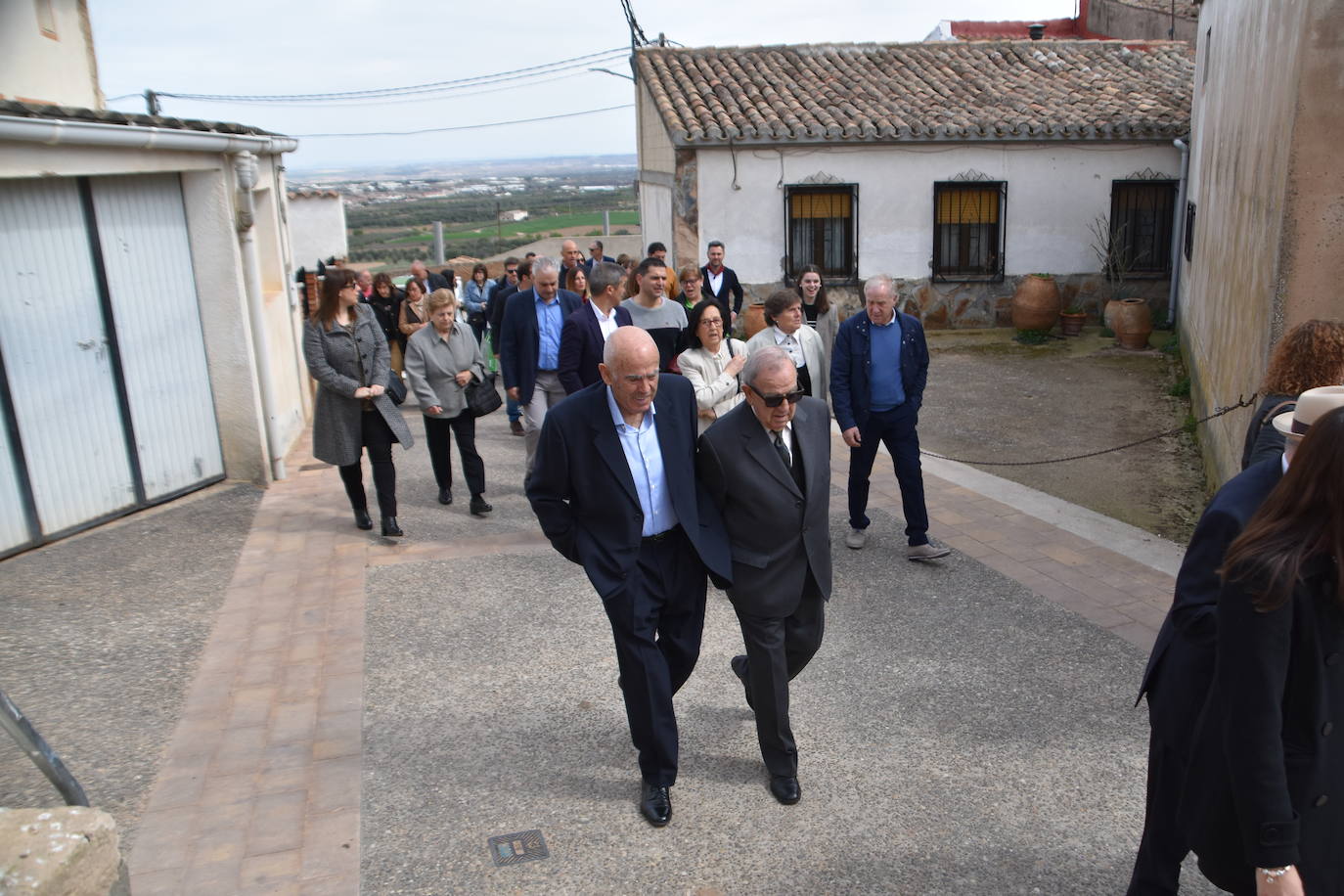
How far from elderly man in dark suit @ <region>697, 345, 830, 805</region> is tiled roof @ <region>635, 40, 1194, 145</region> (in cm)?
1360

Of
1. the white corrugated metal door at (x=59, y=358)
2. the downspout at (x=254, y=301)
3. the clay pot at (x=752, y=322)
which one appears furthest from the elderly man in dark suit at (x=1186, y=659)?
the clay pot at (x=752, y=322)

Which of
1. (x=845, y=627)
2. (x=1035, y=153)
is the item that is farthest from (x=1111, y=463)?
(x=1035, y=153)

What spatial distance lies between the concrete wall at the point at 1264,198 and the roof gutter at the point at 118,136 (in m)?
6.77

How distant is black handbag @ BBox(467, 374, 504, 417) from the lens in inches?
292

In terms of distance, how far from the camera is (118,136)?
662 cm

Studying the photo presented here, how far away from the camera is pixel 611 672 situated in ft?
16.7

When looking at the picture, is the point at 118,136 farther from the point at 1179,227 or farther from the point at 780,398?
the point at 1179,227

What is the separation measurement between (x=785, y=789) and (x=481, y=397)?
167 inches

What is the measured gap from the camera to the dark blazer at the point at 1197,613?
241cm

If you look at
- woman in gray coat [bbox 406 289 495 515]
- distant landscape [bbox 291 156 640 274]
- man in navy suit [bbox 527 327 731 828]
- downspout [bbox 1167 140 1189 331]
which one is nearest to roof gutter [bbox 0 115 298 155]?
woman in gray coat [bbox 406 289 495 515]

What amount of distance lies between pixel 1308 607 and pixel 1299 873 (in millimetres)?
648

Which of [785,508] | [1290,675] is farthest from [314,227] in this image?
[1290,675]

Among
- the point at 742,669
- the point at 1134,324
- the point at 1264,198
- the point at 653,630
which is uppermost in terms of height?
the point at 1264,198

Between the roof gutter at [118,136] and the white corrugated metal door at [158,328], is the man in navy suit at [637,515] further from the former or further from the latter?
the white corrugated metal door at [158,328]
